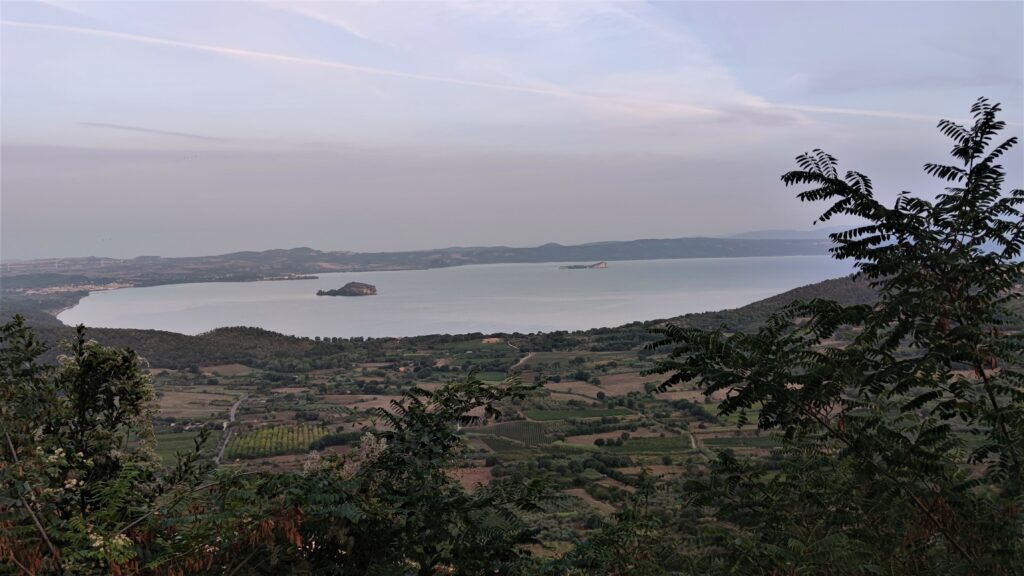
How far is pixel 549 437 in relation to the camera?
34.6 meters

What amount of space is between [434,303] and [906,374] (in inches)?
4221

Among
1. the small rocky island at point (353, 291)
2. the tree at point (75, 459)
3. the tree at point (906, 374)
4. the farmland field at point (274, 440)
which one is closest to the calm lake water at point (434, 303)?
the small rocky island at point (353, 291)

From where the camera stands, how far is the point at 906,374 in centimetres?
352

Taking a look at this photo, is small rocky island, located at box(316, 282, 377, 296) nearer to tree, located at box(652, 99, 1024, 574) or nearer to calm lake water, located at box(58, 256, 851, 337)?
calm lake water, located at box(58, 256, 851, 337)

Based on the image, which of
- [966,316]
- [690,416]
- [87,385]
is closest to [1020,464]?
[966,316]

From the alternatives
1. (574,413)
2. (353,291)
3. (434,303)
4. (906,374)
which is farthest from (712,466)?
(353,291)

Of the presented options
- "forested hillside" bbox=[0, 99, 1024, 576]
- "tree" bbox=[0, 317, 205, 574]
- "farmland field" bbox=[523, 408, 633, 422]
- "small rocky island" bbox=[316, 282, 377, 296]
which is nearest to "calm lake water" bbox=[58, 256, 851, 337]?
"small rocky island" bbox=[316, 282, 377, 296]

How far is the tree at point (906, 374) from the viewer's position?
3.45 m

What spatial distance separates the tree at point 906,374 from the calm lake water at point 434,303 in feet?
195

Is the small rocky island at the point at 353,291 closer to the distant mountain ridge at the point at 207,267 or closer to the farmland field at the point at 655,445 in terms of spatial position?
the distant mountain ridge at the point at 207,267

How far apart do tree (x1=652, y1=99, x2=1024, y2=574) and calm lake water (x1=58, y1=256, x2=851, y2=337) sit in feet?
195

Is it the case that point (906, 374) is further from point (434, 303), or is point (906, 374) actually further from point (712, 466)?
point (434, 303)

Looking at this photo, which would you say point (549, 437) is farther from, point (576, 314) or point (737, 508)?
point (576, 314)

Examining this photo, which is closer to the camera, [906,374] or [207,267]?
[906,374]
